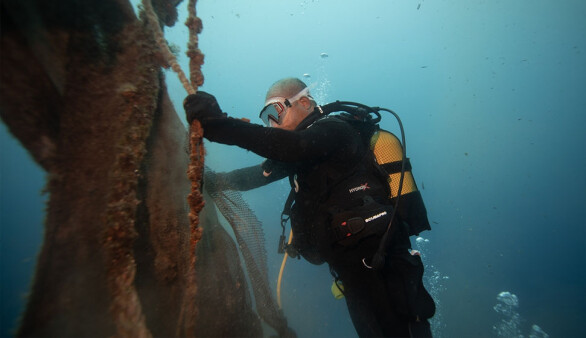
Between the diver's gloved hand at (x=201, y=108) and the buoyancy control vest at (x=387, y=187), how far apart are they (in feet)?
4.35

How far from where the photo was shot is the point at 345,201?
2.92 m

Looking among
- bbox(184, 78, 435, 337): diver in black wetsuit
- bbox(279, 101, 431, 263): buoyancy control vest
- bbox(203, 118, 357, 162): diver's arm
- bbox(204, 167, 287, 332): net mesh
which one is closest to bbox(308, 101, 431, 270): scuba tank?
bbox(279, 101, 431, 263): buoyancy control vest

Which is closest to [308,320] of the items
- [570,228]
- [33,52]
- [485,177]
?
[33,52]

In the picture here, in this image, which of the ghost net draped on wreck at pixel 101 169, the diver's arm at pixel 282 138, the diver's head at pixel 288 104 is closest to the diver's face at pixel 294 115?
the diver's head at pixel 288 104

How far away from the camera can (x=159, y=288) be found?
1.76 metres

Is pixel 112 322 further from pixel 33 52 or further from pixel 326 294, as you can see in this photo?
pixel 326 294

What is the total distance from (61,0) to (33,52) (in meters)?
0.40

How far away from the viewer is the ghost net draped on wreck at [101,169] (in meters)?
1.24

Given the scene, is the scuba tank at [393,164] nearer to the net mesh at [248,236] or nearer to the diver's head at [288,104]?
the diver's head at [288,104]

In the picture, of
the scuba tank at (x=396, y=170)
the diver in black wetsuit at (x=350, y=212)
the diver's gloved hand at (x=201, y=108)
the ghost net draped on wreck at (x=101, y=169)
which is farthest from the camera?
the scuba tank at (x=396, y=170)

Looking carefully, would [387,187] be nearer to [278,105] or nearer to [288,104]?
[288,104]

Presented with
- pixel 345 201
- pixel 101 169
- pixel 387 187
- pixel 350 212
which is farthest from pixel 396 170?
pixel 101 169

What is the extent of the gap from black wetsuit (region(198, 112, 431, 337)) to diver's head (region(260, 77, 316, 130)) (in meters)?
0.69

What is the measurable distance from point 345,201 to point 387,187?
694mm
